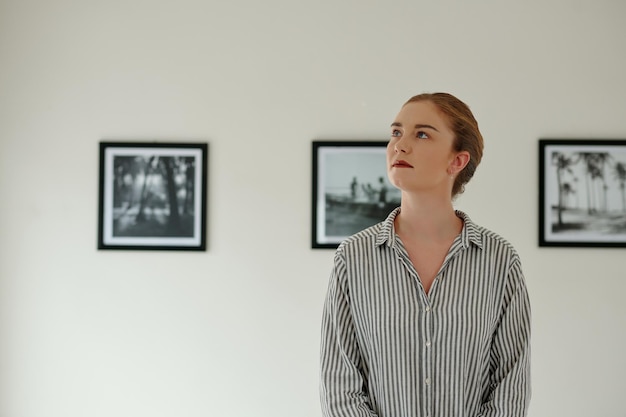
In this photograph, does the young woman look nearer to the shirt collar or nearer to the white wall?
the shirt collar

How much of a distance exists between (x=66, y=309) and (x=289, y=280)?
1168 mm

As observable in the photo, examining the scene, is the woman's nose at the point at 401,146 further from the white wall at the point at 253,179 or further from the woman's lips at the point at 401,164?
the white wall at the point at 253,179

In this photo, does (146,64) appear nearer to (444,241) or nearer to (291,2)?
(291,2)

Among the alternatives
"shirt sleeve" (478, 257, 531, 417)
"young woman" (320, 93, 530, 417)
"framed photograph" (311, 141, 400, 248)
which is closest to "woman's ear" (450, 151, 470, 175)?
"young woman" (320, 93, 530, 417)

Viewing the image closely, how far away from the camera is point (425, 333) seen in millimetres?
1586

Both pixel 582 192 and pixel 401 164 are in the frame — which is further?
pixel 582 192

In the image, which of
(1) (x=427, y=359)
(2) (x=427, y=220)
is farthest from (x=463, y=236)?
(1) (x=427, y=359)

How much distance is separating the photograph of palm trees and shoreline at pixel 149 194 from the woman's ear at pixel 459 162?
6.66 feet

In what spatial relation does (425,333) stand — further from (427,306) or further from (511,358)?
(511,358)

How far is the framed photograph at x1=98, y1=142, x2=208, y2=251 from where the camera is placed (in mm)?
3498

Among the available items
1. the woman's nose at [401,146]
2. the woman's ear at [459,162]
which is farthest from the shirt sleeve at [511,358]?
the woman's nose at [401,146]

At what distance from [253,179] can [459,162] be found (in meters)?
1.93

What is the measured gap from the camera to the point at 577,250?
11.4ft

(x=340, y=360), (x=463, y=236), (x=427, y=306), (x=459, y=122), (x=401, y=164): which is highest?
(x=459, y=122)
